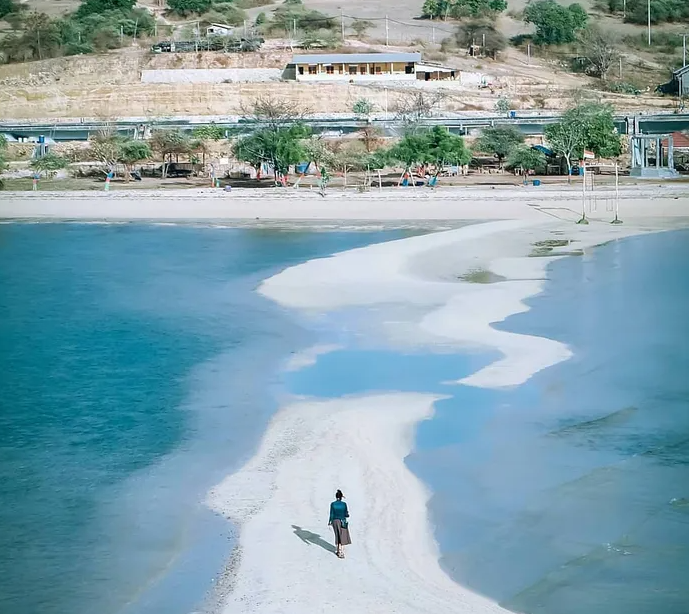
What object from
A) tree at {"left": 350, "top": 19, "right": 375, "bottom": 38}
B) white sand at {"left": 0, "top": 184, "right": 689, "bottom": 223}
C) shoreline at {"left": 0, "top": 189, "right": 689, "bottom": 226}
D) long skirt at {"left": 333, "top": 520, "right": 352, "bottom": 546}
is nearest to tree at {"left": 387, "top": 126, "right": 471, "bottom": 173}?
white sand at {"left": 0, "top": 184, "right": 689, "bottom": 223}

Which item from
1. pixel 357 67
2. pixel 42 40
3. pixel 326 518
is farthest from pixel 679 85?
pixel 326 518

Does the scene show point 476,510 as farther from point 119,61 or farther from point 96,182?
point 119,61

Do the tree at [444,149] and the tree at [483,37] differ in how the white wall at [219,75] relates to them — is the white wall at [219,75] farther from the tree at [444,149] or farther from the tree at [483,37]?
the tree at [444,149]

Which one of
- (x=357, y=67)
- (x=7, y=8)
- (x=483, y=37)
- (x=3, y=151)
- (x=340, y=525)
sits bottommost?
(x=340, y=525)

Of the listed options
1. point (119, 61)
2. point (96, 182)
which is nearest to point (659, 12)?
point (119, 61)

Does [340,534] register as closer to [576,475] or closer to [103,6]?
[576,475]

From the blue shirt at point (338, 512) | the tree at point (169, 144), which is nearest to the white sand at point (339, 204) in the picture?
the tree at point (169, 144)

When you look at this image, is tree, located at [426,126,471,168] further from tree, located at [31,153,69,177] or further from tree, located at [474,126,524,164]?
tree, located at [31,153,69,177]
